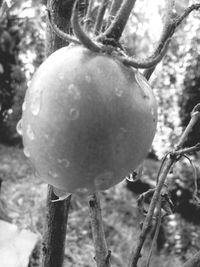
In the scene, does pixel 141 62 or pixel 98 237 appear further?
pixel 98 237

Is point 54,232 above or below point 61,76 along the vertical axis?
below

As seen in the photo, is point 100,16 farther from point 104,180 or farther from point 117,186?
point 117,186

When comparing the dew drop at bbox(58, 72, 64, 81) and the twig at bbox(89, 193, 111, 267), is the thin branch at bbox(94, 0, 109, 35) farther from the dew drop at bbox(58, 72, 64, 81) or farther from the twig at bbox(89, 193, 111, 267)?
the twig at bbox(89, 193, 111, 267)

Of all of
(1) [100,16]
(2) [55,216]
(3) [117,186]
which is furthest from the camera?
(3) [117,186]

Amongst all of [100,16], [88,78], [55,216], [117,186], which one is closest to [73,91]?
[88,78]

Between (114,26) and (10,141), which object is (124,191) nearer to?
(10,141)

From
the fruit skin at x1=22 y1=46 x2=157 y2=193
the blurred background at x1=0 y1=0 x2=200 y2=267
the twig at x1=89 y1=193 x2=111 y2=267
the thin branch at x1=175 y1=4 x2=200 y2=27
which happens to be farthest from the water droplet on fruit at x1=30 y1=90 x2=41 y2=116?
the blurred background at x1=0 y1=0 x2=200 y2=267

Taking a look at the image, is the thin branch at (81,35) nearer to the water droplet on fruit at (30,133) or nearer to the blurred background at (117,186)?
the water droplet on fruit at (30,133)

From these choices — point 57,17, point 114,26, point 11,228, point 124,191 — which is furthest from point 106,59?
point 124,191
